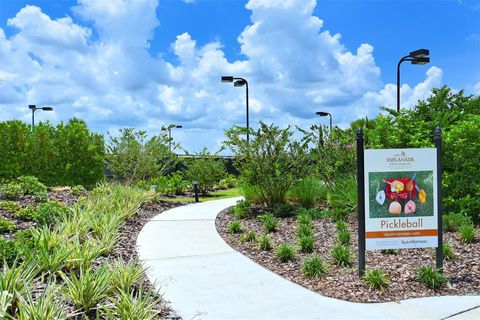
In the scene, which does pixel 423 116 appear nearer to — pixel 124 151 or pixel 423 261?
pixel 423 261

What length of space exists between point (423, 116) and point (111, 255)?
808 centimetres

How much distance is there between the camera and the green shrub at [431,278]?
621 cm

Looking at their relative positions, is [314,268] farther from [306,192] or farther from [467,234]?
[306,192]

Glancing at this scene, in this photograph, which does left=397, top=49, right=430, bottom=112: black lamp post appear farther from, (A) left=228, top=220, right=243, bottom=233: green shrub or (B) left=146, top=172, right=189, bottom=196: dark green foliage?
(A) left=228, top=220, right=243, bottom=233: green shrub

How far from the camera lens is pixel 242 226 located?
1030cm

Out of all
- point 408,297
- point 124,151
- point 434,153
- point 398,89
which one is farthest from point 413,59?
point 408,297

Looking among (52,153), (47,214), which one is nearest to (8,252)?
(47,214)

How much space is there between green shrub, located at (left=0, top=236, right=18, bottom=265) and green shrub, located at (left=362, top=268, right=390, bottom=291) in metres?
4.57

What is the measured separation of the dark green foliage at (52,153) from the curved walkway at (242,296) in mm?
11995

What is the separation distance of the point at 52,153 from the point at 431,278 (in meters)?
16.4

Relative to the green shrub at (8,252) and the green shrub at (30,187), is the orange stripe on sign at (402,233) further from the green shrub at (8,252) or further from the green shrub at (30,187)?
the green shrub at (30,187)

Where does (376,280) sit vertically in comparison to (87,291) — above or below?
below

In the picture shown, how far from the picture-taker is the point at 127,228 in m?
9.78

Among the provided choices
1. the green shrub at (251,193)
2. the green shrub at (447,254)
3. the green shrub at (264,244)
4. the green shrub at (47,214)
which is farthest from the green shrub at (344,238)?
the green shrub at (47,214)
